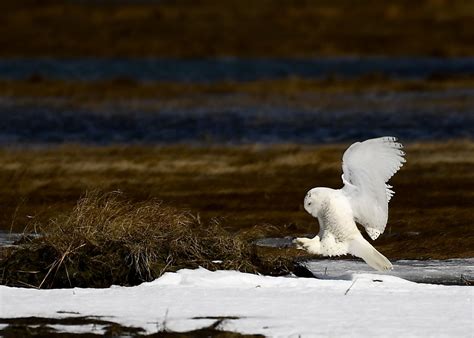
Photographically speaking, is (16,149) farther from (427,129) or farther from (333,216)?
(333,216)

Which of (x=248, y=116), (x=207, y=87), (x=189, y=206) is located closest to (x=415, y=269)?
(x=189, y=206)

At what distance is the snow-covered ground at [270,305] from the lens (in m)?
8.78

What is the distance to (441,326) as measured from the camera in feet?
28.7

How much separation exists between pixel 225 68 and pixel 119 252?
91.2 ft

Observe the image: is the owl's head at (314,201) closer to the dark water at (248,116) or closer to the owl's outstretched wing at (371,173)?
the owl's outstretched wing at (371,173)

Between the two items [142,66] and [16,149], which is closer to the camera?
[16,149]

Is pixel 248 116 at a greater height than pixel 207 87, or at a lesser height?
greater

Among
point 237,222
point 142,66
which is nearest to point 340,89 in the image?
point 142,66

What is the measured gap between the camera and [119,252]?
1034cm

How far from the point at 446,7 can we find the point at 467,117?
2262 centimetres

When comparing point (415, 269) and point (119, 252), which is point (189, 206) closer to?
point (415, 269)

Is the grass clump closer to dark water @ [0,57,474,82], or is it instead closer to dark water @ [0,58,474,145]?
dark water @ [0,58,474,145]

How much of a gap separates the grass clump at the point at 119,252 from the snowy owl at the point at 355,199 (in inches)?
19.7

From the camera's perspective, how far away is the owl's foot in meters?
10.2
